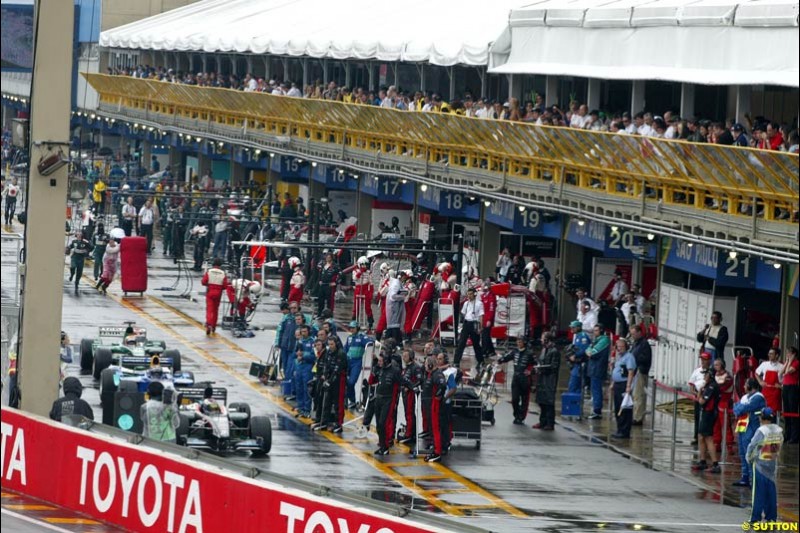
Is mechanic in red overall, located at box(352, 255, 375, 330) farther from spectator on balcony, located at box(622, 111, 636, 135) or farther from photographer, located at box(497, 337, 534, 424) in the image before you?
photographer, located at box(497, 337, 534, 424)

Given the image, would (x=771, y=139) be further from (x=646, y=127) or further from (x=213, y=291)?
(x=213, y=291)

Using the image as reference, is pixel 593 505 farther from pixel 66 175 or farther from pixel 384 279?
pixel 384 279

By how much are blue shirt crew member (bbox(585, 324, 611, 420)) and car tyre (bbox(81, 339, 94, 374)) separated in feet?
31.3

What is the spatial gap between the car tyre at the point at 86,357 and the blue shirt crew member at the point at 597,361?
9553 millimetres

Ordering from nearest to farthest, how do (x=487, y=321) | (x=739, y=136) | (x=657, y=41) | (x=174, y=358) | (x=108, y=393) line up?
(x=108, y=393) < (x=739, y=136) < (x=174, y=358) < (x=657, y=41) < (x=487, y=321)

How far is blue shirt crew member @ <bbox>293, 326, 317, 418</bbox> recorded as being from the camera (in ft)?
100

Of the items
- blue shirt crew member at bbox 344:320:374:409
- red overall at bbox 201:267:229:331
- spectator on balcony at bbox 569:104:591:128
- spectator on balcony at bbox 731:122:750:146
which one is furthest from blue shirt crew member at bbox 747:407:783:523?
red overall at bbox 201:267:229:331

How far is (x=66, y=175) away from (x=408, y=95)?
82.3 ft

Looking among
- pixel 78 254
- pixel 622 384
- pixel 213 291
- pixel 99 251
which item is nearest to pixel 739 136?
pixel 622 384

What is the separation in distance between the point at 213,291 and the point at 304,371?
913cm

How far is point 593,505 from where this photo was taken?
24.1 meters

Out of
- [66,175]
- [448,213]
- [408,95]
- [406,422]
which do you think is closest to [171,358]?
[406,422]

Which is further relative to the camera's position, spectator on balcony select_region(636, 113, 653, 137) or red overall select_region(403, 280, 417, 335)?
red overall select_region(403, 280, 417, 335)

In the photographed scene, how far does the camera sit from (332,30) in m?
57.8
